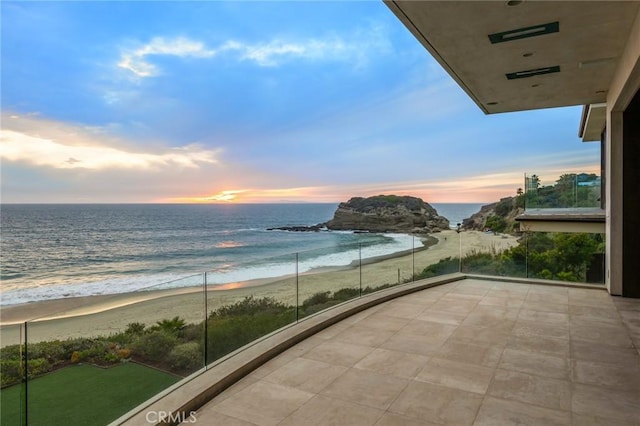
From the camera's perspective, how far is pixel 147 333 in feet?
9.71

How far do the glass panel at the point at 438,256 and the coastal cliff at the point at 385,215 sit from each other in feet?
107

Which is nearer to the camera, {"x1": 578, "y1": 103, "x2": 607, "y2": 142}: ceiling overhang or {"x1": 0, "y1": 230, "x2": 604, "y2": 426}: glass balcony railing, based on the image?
{"x1": 0, "y1": 230, "x2": 604, "y2": 426}: glass balcony railing

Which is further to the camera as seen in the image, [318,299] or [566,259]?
[566,259]

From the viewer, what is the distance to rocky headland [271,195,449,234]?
41.3 metres

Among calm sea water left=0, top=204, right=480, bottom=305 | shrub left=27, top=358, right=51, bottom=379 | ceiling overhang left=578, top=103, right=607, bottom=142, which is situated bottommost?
calm sea water left=0, top=204, right=480, bottom=305

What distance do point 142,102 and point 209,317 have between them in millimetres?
30092

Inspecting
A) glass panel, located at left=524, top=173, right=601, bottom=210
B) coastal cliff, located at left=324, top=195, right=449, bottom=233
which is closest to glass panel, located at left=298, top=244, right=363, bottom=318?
glass panel, located at left=524, top=173, right=601, bottom=210

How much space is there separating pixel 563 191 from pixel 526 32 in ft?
24.7

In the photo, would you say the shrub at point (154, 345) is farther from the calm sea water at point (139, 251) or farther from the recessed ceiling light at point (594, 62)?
the recessed ceiling light at point (594, 62)

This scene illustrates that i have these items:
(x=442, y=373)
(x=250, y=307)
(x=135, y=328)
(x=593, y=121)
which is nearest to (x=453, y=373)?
(x=442, y=373)

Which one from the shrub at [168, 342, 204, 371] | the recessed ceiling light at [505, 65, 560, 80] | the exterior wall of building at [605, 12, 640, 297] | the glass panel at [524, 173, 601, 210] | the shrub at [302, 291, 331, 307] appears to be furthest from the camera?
the glass panel at [524, 173, 601, 210]
